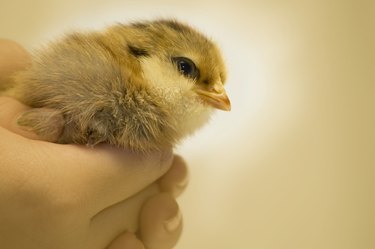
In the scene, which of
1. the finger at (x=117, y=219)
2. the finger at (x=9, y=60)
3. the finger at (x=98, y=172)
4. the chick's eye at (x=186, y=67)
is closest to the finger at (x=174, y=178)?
the finger at (x=117, y=219)

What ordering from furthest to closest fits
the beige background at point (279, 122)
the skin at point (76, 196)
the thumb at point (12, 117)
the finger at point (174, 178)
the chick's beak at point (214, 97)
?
the beige background at point (279, 122), the finger at point (174, 178), the chick's beak at point (214, 97), the thumb at point (12, 117), the skin at point (76, 196)

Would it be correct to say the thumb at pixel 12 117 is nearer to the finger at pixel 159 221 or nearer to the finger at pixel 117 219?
the finger at pixel 117 219

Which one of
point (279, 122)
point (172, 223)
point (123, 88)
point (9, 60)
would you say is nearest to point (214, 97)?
point (123, 88)

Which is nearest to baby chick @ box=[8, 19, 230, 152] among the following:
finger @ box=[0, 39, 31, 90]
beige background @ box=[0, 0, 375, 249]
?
finger @ box=[0, 39, 31, 90]

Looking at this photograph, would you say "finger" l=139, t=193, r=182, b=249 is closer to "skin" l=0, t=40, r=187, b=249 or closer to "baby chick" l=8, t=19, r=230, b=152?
"skin" l=0, t=40, r=187, b=249

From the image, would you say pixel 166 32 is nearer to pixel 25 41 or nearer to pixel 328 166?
pixel 328 166

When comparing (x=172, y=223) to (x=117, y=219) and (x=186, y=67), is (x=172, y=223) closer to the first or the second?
(x=117, y=219)
